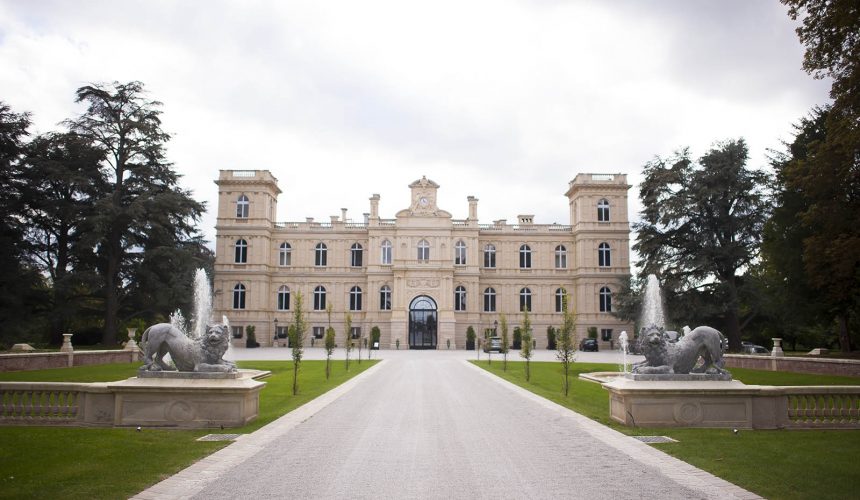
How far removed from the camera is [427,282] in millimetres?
61344

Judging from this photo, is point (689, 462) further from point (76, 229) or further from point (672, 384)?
point (76, 229)

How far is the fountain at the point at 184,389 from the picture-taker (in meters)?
11.8

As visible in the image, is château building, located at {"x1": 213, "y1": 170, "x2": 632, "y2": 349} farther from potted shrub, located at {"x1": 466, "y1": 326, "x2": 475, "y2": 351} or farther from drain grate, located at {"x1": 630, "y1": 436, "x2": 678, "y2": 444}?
drain grate, located at {"x1": 630, "y1": 436, "x2": 678, "y2": 444}

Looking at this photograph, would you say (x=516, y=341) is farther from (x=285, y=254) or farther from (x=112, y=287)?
(x=112, y=287)

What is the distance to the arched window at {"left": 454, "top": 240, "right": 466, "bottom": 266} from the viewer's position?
63.2 meters

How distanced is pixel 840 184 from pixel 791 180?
2030mm

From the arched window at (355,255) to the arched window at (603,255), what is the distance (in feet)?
77.1

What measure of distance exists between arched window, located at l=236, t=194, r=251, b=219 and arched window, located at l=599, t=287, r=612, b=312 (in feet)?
116

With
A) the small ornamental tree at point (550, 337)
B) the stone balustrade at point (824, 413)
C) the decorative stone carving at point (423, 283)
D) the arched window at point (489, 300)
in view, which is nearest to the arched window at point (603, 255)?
the small ornamental tree at point (550, 337)

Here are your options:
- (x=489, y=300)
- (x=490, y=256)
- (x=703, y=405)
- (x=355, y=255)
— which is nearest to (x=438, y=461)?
(x=703, y=405)

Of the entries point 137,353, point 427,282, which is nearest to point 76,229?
point 137,353

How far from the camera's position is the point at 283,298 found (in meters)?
64.0

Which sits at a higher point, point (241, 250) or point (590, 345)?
point (241, 250)

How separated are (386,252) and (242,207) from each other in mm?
14748
